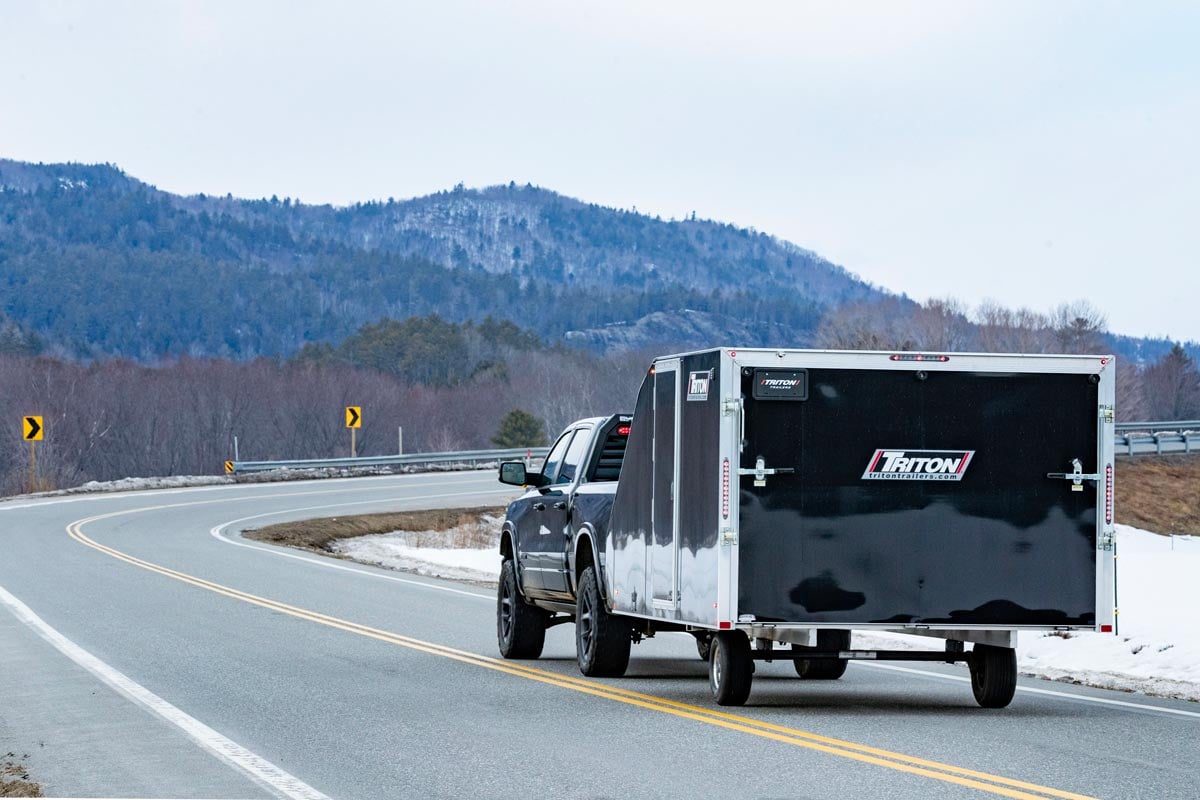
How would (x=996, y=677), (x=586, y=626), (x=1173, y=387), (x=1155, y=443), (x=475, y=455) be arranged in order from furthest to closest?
(x=1173, y=387)
(x=475, y=455)
(x=1155, y=443)
(x=586, y=626)
(x=996, y=677)

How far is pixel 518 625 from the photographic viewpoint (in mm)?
15539

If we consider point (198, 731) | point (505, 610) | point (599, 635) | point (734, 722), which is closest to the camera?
point (198, 731)

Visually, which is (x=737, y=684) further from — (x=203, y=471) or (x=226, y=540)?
(x=203, y=471)

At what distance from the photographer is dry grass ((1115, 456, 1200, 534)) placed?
53.5 m

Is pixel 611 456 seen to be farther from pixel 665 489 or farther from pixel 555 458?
pixel 665 489

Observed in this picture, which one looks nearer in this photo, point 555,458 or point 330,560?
point 555,458

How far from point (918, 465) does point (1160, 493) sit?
48.1m

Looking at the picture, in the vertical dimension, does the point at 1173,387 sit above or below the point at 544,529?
above

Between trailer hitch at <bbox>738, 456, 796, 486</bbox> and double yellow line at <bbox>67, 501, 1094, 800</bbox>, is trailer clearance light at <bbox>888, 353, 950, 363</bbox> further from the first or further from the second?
double yellow line at <bbox>67, 501, 1094, 800</bbox>

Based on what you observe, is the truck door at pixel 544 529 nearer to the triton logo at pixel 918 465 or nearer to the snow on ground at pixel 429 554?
the triton logo at pixel 918 465

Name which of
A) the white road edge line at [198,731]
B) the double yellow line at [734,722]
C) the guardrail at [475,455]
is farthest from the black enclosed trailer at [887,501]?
the guardrail at [475,455]

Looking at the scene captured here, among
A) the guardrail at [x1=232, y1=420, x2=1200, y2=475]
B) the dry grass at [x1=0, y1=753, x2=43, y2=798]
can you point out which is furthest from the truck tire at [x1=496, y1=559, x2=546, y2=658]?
the guardrail at [x1=232, y1=420, x2=1200, y2=475]

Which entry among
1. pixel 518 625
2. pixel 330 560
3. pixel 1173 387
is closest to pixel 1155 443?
pixel 330 560

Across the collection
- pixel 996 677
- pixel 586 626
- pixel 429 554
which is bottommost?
pixel 429 554
